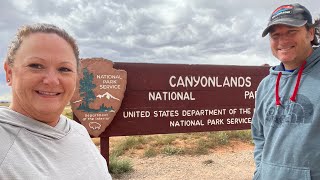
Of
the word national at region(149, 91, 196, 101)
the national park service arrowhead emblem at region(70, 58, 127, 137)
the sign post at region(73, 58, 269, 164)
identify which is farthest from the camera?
the word national at region(149, 91, 196, 101)

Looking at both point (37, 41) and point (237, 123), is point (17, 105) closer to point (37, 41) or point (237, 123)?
point (37, 41)

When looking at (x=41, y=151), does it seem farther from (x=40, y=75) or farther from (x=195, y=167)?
(x=195, y=167)

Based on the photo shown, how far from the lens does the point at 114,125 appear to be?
4883 mm

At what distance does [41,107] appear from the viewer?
1.29m

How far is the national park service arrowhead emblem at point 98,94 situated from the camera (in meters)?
4.68

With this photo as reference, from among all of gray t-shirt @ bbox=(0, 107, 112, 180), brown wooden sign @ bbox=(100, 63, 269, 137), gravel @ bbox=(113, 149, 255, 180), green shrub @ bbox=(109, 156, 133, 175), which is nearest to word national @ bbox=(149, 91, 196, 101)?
brown wooden sign @ bbox=(100, 63, 269, 137)

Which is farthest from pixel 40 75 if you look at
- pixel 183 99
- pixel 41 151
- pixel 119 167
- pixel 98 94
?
pixel 119 167

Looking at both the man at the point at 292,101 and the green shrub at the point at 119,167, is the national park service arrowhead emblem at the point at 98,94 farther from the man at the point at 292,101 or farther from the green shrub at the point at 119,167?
the man at the point at 292,101

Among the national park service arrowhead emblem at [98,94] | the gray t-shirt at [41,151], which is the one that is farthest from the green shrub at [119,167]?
the gray t-shirt at [41,151]

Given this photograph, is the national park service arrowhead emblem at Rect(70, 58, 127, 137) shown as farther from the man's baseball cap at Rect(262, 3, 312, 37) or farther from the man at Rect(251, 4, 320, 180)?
the man's baseball cap at Rect(262, 3, 312, 37)

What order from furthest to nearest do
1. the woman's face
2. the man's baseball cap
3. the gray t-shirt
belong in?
the man's baseball cap
the woman's face
the gray t-shirt

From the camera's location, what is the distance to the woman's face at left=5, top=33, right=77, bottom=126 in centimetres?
125

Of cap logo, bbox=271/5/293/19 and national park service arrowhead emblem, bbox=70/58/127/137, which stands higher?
cap logo, bbox=271/5/293/19

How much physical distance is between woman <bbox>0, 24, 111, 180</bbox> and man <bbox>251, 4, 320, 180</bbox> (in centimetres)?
118
